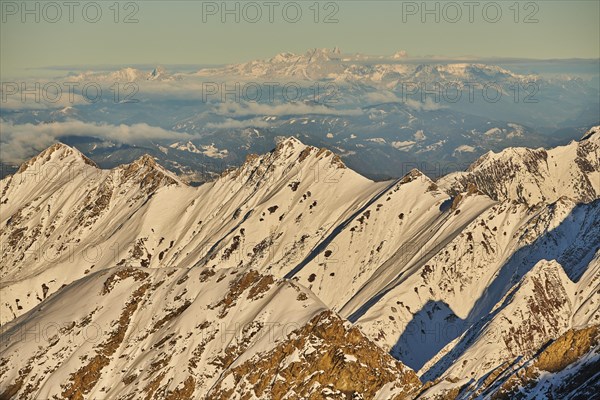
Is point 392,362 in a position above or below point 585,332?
below

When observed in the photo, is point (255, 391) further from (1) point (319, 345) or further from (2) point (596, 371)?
(2) point (596, 371)

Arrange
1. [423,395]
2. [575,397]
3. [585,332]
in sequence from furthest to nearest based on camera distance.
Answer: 1. [423,395]
2. [585,332]
3. [575,397]

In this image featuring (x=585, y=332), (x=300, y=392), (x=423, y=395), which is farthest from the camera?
(x=300, y=392)

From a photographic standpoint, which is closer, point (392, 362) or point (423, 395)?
point (423, 395)

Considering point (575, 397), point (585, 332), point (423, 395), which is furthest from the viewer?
point (423, 395)

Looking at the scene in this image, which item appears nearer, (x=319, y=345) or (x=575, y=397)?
(x=575, y=397)

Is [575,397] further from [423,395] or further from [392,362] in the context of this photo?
[392,362]

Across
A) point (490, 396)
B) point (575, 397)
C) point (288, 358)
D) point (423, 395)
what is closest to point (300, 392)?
point (288, 358)

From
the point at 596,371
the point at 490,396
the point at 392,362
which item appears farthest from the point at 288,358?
the point at 596,371

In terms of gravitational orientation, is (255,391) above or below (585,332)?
below
